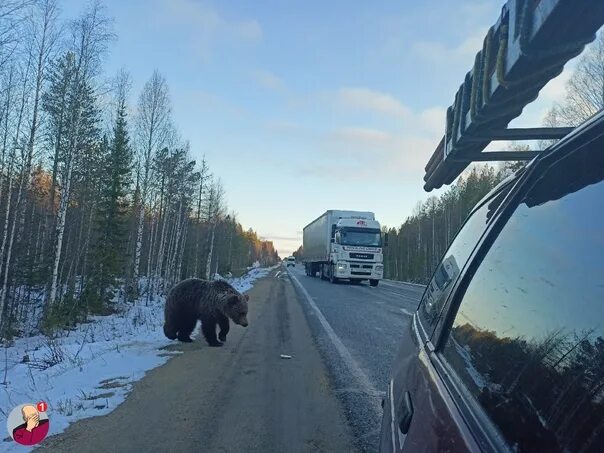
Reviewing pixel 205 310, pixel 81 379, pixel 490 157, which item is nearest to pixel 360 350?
pixel 205 310

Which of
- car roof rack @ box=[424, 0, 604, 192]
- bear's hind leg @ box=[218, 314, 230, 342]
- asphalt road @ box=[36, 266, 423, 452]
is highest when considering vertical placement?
car roof rack @ box=[424, 0, 604, 192]

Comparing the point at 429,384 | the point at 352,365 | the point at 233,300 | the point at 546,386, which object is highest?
the point at 546,386

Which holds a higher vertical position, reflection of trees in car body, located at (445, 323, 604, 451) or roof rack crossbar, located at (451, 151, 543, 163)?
roof rack crossbar, located at (451, 151, 543, 163)

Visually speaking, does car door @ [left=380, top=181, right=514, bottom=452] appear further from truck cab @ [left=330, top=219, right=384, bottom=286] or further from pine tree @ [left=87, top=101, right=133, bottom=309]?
pine tree @ [left=87, top=101, right=133, bottom=309]

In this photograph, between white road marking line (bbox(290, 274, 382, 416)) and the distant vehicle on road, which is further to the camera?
white road marking line (bbox(290, 274, 382, 416))

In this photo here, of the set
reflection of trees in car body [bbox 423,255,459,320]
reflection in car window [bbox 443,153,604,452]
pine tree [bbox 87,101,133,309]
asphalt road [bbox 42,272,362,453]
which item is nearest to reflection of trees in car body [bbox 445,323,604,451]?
reflection in car window [bbox 443,153,604,452]

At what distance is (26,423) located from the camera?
198 cm

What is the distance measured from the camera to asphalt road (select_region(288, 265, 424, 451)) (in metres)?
4.53

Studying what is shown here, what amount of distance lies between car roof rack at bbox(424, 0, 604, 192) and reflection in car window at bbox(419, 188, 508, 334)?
1.09 feet

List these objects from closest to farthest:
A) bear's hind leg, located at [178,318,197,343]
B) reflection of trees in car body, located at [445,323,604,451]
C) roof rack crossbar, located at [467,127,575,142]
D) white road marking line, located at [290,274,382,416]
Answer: reflection of trees in car body, located at [445,323,604,451] < roof rack crossbar, located at [467,127,575,142] < white road marking line, located at [290,274,382,416] < bear's hind leg, located at [178,318,197,343]

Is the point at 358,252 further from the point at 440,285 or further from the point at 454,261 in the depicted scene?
the point at 454,261

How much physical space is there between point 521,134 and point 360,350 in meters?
5.73

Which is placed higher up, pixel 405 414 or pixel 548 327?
pixel 548 327

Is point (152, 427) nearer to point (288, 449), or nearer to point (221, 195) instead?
point (288, 449)
